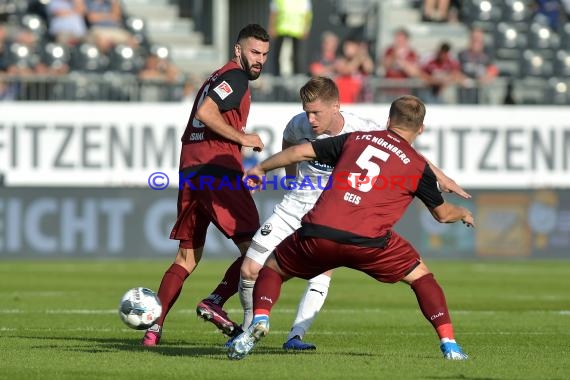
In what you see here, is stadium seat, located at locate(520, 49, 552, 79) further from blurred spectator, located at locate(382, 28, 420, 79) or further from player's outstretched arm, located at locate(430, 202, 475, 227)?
player's outstretched arm, located at locate(430, 202, 475, 227)

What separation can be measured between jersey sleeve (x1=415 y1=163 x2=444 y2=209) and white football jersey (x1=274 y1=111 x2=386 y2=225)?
1267mm

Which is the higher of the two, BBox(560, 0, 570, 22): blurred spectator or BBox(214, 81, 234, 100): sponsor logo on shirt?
BBox(214, 81, 234, 100): sponsor logo on shirt

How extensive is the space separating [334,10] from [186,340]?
61.0ft

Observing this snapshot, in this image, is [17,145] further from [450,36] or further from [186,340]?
[186,340]

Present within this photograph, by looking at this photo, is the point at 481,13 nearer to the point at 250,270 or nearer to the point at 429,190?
the point at 250,270

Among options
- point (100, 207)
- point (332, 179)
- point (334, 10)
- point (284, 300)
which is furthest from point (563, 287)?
point (334, 10)

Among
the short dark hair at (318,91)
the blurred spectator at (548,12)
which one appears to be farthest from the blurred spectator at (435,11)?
the short dark hair at (318,91)

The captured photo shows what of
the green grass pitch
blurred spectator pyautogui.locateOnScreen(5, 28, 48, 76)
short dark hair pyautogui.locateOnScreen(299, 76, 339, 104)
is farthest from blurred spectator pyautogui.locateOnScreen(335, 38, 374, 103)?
short dark hair pyautogui.locateOnScreen(299, 76, 339, 104)

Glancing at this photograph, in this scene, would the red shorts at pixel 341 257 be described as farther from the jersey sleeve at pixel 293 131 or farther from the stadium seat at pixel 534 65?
the stadium seat at pixel 534 65

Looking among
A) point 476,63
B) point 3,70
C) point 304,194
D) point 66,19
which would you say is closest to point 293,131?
point 304,194

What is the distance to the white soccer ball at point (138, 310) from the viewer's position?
966cm

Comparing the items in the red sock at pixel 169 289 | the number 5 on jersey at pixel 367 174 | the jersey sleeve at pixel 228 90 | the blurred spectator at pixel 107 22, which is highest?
the jersey sleeve at pixel 228 90

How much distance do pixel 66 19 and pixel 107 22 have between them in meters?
0.91

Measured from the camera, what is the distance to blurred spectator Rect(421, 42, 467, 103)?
81.4 ft
